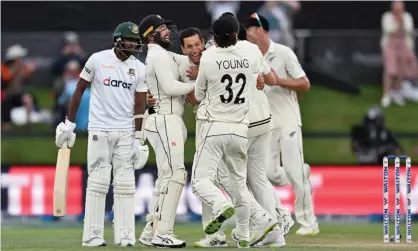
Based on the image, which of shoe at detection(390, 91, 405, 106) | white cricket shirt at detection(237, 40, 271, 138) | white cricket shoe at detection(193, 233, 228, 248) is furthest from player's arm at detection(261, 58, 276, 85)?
shoe at detection(390, 91, 405, 106)

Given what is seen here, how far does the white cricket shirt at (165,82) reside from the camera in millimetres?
11375

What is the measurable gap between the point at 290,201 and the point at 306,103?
9.70 feet

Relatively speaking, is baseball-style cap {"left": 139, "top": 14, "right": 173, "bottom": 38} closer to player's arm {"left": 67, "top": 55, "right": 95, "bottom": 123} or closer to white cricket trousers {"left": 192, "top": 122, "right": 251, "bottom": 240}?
player's arm {"left": 67, "top": 55, "right": 95, "bottom": 123}

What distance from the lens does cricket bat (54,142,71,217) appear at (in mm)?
11602

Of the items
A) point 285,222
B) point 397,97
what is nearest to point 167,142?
point 285,222

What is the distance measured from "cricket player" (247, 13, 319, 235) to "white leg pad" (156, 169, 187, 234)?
7.30 ft

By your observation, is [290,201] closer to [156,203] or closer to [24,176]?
[24,176]

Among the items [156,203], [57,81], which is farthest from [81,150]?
[156,203]

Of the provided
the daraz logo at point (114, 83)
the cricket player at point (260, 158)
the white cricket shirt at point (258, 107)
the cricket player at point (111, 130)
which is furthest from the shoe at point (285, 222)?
the daraz logo at point (114, 83)

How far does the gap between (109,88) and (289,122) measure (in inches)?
102

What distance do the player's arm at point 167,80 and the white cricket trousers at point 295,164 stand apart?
2302 mm

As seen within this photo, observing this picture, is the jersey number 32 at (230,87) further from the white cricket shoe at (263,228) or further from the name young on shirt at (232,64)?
the white cricket shoe at (263,228)

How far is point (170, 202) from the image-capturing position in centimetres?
1139

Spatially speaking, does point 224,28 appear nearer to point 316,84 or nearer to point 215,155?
point 215,155
